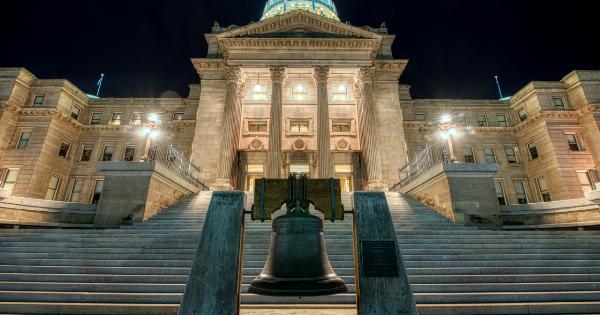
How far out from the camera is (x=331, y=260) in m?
8.05

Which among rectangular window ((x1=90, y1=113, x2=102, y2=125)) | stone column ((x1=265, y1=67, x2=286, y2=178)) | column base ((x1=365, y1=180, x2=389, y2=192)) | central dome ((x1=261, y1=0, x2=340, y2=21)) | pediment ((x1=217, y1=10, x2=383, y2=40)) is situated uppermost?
central dome ((x1=261, y1=0, x2=340, y2=21))

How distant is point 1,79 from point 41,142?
7799 millimetres

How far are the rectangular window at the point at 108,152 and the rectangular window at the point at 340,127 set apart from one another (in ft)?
86.5

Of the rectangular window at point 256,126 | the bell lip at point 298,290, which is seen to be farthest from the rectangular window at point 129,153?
the bell lip at point 298,290

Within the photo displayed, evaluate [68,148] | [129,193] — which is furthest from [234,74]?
[68,148]

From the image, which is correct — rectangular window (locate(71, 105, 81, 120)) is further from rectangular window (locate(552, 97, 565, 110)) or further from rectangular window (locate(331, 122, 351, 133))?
rectangular window (locate(552, 97, 565, 110))

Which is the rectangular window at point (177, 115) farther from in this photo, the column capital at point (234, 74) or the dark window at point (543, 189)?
the dark window at point (543, 189)

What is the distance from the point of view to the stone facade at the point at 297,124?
2547cm

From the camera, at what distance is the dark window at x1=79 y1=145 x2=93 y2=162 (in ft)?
105

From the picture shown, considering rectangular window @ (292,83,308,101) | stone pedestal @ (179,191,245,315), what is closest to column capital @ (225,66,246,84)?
rectangular window @ (292,83,308,101)

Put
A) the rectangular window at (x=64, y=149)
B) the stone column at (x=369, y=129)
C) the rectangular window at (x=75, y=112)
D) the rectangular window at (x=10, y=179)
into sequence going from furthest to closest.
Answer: the rectangular window at (x=75, y=112) < the rectangular window at (x=64, y=149) < the rectangular window at (x=10, y=179) < the stone column at (x=369, y=129)

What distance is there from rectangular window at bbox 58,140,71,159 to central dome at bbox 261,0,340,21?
1446 inches

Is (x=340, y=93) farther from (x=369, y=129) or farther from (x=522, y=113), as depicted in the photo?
(x=522, y=113)

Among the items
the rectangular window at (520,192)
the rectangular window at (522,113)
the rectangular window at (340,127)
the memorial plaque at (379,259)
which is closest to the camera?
the memorial plaque at (379,259)
